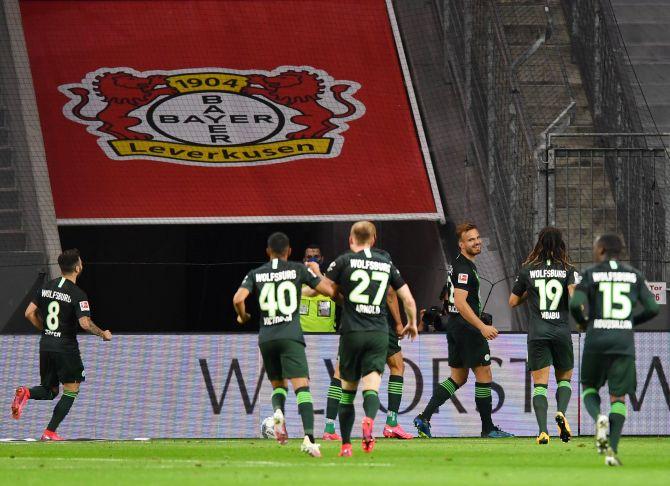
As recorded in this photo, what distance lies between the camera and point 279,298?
12039mm

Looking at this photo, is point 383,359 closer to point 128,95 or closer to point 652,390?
point 652,390

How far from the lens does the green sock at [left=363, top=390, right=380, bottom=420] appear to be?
11758mm

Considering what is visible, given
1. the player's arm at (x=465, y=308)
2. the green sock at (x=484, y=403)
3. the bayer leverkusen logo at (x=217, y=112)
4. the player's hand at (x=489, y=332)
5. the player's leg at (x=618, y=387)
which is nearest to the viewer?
the player's leg at (x=618, y=387)

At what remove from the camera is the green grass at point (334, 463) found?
9.48 meters

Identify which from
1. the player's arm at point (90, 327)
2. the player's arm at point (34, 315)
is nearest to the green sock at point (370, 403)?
the player's arm at point (90, 327)

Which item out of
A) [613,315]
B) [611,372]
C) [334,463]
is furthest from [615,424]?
[334,463]

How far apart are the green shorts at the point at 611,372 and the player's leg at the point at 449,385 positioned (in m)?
3.77

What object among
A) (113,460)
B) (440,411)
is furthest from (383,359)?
(440,411)

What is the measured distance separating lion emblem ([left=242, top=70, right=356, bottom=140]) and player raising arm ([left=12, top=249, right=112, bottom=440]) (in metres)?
7.59

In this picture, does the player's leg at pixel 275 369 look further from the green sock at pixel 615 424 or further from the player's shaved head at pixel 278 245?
the green sock at pixel 615 424

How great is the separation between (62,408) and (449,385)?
3539 mm

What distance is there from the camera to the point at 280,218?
2112 cm

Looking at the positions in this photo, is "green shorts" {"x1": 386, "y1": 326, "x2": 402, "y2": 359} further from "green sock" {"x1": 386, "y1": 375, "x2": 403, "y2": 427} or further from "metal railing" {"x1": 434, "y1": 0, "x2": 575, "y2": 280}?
"metal railing" {"x1": 434, "y1": 0, "x2": 575, "y2": 280}

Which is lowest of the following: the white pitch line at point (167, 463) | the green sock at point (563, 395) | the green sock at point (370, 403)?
the white pitch line at point (167, 463)
